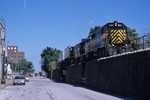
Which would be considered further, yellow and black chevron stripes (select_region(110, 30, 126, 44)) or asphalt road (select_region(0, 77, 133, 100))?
yellow and black chevron stripes (select_region(110, 30, 126, 44))

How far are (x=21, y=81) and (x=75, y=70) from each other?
29.8ft

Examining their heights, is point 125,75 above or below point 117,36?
below

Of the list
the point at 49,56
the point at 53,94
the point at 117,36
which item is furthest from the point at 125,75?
the point at 49,56

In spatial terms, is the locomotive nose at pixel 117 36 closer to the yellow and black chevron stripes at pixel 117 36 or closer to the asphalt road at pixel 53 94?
the yellow and black chevron stripes at pixel 117 36

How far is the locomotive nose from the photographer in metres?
26.4

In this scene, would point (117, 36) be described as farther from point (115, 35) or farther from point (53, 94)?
point (53, 94)

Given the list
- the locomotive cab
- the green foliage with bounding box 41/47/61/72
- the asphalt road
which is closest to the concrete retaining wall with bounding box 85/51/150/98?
the asphalt road

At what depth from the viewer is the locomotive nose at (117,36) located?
26.4 m

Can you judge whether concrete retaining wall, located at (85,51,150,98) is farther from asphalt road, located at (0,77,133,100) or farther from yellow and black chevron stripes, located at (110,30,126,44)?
yellow and black chevron stripes, located at (110,30,126,44)

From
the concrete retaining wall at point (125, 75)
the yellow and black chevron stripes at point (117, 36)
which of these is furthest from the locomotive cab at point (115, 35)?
the concrete retaining wall at point (125, 75)

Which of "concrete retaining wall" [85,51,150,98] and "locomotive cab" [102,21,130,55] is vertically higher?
"locomotive cab" [102,21,130,55]

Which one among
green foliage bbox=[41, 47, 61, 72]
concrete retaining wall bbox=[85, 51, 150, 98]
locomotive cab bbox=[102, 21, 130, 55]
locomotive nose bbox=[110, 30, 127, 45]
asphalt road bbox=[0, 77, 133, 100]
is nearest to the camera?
concrete retaining wall bbox=[85, 51, 150, 98]

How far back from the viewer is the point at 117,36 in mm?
26609

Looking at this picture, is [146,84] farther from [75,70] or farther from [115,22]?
[75,70]
